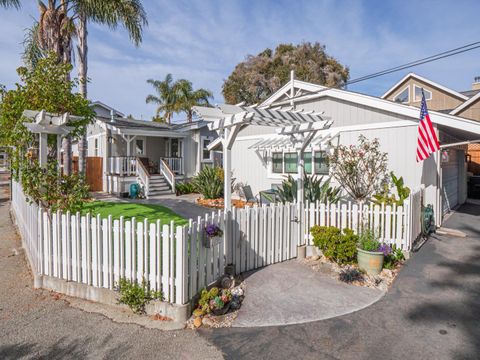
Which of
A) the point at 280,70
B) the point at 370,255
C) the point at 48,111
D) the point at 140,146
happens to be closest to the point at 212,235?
the point at 370,255

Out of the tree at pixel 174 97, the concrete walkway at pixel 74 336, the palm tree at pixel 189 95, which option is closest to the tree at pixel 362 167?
the concrete walkway at pixel 74 336

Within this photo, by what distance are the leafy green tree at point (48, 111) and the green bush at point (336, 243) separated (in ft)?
16.0

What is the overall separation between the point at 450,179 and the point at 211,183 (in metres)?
9.82

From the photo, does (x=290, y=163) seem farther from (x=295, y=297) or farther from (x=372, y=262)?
(x=295, y=297)

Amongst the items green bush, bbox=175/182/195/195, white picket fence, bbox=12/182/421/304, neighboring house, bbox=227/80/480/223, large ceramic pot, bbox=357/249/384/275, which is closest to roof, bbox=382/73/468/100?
neighboring house, bbox=227/80/480/223

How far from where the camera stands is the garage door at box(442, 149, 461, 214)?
1058cm

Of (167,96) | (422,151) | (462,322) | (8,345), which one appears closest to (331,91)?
(422,151)

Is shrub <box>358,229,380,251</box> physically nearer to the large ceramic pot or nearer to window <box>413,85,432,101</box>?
the large ceramic pot

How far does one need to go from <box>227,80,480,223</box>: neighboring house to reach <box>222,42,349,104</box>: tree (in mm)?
17325

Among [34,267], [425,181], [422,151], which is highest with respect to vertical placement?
[422,151]

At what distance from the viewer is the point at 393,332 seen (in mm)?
3850

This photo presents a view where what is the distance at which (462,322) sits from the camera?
407 centimetres

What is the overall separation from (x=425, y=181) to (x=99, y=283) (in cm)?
853

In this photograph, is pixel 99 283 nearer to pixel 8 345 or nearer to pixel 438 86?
pixel 8 345
